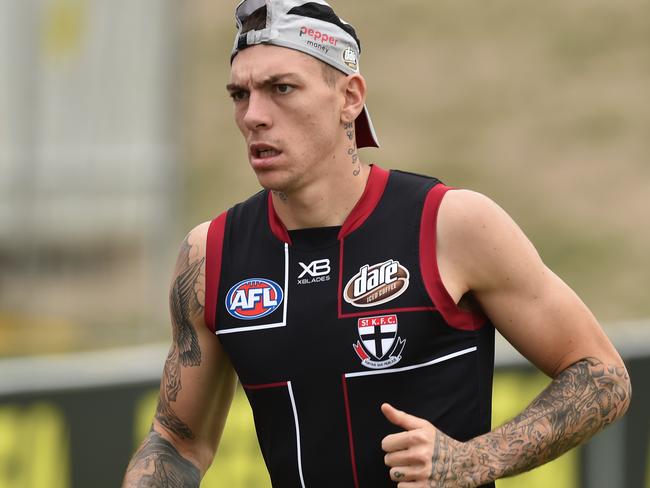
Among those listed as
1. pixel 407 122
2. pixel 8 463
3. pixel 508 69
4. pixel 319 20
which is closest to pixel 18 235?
pixel 8 463

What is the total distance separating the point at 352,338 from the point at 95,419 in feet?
13.2

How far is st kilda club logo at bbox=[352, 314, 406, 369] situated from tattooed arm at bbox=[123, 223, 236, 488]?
611mm

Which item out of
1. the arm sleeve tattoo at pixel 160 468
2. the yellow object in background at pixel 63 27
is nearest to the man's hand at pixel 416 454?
the arm sleeve tattoo at pixel 160 468

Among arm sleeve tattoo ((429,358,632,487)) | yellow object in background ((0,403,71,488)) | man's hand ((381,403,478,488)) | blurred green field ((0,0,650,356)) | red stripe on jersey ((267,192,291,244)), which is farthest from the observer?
blurred green field ((0,0,650,356))

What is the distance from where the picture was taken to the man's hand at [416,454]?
402cm

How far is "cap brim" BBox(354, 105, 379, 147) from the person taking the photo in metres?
4.65

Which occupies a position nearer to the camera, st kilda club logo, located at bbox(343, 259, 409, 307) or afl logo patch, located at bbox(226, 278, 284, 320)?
st kilda club logo, located at bbox(343, 259, 409, 307)

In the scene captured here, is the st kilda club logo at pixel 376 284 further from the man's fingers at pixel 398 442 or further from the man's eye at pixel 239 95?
the man's eye at pixel 239 95

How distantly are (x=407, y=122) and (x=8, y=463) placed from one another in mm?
18059

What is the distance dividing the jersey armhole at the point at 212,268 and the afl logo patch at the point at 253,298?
6cm

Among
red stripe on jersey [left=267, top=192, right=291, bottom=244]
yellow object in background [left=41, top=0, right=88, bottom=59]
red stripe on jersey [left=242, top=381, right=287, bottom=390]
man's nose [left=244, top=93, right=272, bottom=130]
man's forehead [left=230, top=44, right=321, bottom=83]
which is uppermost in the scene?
yellow object in background [left=41, top=0, right=88, bottom=59]

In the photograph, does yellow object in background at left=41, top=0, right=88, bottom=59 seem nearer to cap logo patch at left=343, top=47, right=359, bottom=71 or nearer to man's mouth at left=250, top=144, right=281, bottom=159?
cap logo patch at left=343, top=47, right=359, bottom=71

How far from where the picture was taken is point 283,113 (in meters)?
4.33

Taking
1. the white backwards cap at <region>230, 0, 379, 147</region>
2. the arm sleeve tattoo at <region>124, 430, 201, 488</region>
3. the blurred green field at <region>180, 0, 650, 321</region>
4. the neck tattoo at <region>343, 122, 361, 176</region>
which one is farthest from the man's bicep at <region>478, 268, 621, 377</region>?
the blurred green field at <region>180, 0, 650, 321</region>
